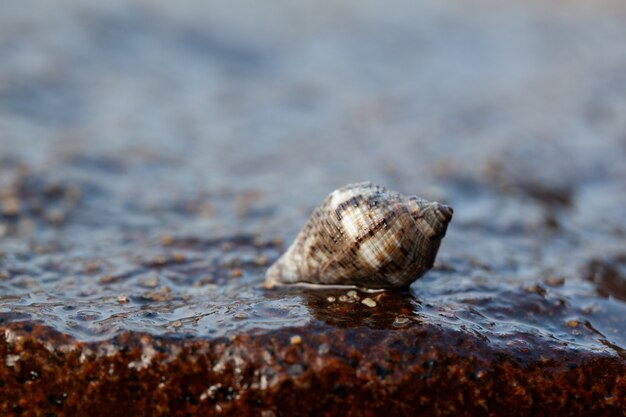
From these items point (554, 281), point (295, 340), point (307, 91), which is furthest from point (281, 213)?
point (307, 91)

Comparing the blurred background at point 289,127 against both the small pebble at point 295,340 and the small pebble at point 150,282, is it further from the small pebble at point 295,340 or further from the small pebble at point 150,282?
the small pebble at point 295,340

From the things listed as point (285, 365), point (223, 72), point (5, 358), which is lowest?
point (5, 358)

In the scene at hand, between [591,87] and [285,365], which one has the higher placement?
[591,87]

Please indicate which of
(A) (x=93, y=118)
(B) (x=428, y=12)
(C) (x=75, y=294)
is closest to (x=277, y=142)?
(A) (x=93, y=118)

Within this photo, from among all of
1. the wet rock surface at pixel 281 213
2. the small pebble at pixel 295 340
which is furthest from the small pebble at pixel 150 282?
the small pebble at pixel 295 340

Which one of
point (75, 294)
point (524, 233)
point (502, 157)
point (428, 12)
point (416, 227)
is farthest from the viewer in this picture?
point (428, 12)

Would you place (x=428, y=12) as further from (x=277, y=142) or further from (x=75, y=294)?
(x=75, y=294)

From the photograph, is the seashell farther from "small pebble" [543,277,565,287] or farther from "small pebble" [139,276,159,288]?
"small pebble" [543,277,565,287]

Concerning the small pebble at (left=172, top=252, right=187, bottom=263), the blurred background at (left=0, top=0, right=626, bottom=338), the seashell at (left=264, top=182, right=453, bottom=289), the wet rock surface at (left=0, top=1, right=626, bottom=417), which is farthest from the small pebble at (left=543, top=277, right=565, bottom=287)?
the small pebble at (left=172, top=252, right=187, bottom=263)
